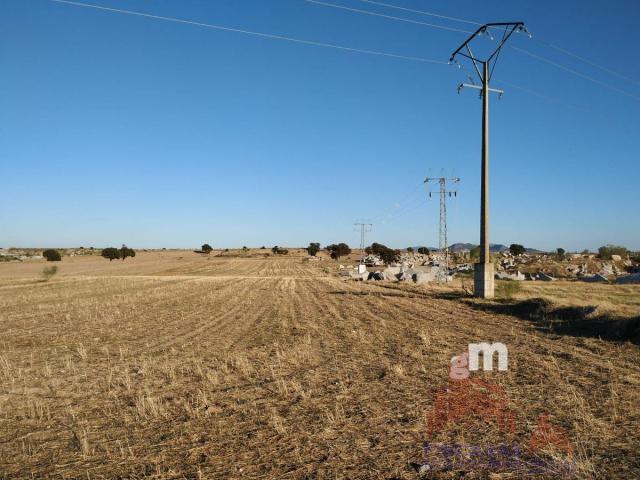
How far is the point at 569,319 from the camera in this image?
16984mm

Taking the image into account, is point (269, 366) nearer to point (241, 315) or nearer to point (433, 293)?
point (241, 315)

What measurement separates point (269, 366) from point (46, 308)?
19131 millimetres

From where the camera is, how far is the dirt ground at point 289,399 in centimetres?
562

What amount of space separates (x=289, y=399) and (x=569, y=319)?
1301 cm

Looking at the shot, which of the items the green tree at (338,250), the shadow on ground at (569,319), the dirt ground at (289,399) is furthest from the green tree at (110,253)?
the shadow on ground at (569,319)

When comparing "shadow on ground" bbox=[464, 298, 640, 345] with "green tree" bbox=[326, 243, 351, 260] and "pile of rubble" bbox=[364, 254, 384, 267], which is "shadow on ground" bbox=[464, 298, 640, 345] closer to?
"pile of rubble" bbox=[364, 254, 384, 267]

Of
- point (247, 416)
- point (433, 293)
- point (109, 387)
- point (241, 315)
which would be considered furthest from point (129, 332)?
point (433, 293)

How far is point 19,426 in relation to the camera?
7246 mm

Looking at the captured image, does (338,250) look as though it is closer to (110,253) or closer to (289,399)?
(110,253)

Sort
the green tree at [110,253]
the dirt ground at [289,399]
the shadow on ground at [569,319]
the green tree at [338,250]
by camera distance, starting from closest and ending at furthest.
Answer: the dirt ground at [289,399]
the shadow on ground at [569,319]
the green tree at [110,253]
the green tree at [338,250]

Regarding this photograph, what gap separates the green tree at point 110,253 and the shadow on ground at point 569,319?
4278 inches

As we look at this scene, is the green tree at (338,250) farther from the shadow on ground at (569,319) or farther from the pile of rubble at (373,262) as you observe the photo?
the shadow on ground at (569,319)

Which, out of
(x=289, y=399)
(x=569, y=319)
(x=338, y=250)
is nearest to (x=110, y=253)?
(x=338, y=250)

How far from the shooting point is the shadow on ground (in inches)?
537
